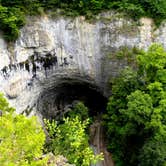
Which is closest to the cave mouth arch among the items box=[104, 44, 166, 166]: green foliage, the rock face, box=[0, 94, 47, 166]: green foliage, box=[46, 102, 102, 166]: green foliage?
the rock face

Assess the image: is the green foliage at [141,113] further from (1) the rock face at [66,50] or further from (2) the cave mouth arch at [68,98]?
(2) the cave mouth arch at [68,98]

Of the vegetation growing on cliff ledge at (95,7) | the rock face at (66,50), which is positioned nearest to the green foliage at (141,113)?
the rock face at (66,50)

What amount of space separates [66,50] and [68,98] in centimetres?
531

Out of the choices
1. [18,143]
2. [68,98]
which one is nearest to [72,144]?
[18,143]

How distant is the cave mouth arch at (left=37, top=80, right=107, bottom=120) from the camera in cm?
2892

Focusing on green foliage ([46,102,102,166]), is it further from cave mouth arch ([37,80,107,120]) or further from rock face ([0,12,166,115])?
cave mouth arch ([37,80,107,120])

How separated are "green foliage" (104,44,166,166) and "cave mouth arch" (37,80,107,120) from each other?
11.2ft

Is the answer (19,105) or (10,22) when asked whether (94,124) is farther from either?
(10,22)

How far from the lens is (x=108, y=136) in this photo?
27641mm

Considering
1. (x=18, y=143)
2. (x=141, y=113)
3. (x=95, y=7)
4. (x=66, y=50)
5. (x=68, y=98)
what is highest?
(x=95, y=7)

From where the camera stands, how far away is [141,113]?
2266 centimetres

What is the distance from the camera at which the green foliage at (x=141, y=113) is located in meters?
22.6

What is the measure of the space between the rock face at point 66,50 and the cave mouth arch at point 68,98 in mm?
550

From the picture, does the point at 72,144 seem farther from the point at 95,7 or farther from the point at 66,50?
the point at 95,7
